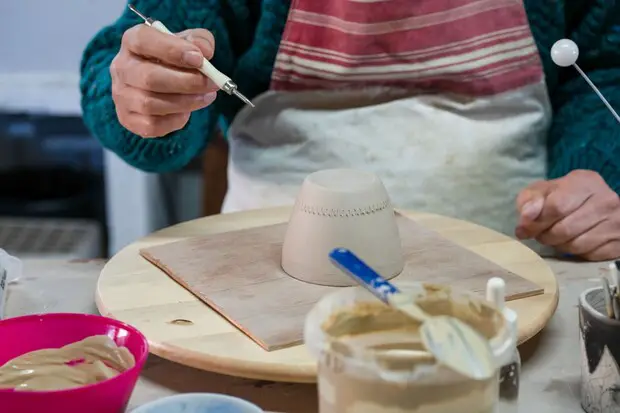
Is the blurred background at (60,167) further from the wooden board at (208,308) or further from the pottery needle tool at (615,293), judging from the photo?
the pottery needle tool at (615,293)

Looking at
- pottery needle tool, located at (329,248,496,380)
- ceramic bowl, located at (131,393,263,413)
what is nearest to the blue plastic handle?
pottery needle tool, located at (329,248,496,380)

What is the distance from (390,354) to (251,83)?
2.43 ft

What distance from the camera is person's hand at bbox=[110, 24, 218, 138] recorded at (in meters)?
0.85

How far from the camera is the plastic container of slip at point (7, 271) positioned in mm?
827

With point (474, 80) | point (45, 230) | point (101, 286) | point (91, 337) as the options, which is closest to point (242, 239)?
point (101, 286)

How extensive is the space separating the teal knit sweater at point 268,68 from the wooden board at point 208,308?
0.20m

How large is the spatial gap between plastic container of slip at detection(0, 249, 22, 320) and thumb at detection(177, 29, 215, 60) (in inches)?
11.1

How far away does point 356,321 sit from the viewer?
20.2 inches

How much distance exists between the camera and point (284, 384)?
2.28ft

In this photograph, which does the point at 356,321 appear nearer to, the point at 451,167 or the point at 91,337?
the point at 91,337

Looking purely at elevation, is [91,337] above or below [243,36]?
below

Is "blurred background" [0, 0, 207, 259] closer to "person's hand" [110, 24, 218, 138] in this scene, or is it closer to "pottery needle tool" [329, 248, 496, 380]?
"person's hand" [110, 24, 218, 138]

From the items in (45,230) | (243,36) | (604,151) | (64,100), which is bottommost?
(45,230)

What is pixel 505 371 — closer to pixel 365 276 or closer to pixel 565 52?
pixel 365 276
